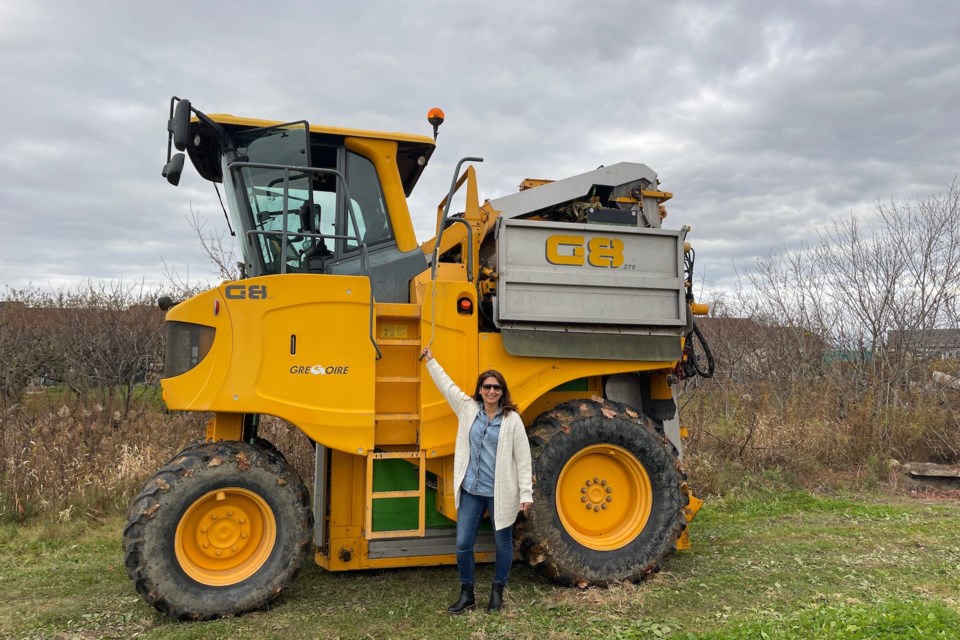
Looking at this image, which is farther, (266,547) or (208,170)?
(208,170)

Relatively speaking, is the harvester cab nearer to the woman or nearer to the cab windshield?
the cab windshield

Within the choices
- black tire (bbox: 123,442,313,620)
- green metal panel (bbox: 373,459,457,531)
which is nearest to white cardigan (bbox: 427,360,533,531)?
green metal panel (bbox: 373,459,457,531)

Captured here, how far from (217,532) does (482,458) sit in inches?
70.4

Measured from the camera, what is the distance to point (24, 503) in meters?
7.16

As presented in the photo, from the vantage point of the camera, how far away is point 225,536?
15.2 ft

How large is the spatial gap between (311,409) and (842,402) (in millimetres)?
9410

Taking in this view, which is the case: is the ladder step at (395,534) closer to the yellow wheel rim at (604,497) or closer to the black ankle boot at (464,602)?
the black ankle boot at (464,602)

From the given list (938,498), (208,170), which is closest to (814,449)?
(938,498)

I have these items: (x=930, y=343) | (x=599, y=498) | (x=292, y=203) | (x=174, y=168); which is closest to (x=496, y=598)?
(x=599, y=498)

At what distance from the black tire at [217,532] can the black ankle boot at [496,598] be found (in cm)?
127

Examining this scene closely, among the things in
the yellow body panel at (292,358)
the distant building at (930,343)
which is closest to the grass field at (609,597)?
the yellow body panel at (292,358)

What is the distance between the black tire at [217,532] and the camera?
4.35 metres

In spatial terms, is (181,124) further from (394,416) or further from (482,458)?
(482,458)

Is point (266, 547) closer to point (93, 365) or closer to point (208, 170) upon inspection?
point (208, 170)
